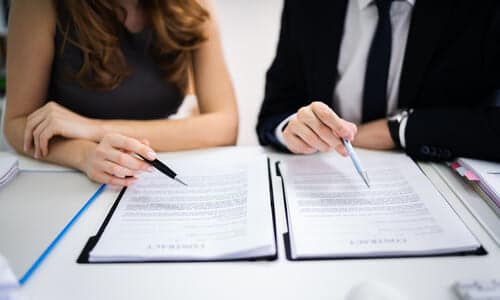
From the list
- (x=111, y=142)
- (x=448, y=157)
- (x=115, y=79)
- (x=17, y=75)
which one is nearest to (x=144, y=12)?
(x=115, y=79)

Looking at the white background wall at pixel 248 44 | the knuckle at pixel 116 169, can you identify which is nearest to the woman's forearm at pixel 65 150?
the knuckle at pixel 116 169

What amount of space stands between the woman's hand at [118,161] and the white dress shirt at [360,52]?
0.33m

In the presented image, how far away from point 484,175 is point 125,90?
2.94ft

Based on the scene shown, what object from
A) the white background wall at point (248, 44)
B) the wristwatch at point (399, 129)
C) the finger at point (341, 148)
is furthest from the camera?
the white background wall at point (248, 44)

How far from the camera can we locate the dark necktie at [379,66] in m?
0.86

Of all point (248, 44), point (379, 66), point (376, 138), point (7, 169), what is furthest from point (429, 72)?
point (248, 44)

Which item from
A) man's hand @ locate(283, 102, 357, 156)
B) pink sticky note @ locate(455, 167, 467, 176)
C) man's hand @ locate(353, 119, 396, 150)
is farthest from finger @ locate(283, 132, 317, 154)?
pink sticky note @ locate(455, 167, 467, 176)

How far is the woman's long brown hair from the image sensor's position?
89cm

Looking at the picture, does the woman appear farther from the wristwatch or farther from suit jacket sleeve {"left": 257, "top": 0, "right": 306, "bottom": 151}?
the wristwatch

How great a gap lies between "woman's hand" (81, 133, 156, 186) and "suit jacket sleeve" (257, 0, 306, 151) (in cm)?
38

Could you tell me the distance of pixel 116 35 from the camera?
37.5 inches

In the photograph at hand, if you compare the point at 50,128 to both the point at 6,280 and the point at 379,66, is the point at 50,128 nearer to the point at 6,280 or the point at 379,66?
the point at 6,280

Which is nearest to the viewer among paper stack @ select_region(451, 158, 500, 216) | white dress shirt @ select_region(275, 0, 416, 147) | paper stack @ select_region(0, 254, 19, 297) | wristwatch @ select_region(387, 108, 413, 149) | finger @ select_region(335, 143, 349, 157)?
paper stack @ select_region(0, 254, 19, 297)

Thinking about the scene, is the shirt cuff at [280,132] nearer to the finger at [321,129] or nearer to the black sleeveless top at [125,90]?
the finger at [321,129]
